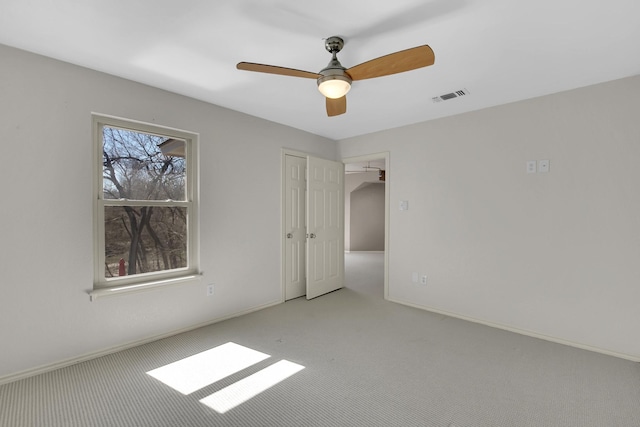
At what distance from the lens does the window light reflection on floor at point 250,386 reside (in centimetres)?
186

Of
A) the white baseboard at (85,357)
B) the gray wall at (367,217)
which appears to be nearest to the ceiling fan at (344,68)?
the white baseboard at (85,357)

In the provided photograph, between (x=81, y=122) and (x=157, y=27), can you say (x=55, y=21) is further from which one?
(x=81, y=122)

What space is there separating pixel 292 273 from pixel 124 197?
223 centimetres

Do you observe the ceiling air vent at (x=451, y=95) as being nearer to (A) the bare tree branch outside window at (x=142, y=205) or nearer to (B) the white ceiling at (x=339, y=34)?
(B) the white ceiling at (x=339, y=34)

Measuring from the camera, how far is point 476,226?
3252 millimetres

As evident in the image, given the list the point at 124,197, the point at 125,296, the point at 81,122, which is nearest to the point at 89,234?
the point at 124,197

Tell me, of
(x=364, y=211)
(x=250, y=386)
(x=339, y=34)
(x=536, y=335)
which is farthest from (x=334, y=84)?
(x=364, y=211)

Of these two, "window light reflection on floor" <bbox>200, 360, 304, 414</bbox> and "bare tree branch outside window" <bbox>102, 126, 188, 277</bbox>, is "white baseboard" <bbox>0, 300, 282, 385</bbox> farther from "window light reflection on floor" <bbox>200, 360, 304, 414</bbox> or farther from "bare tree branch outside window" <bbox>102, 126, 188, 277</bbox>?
"window light reflection on floor" <bbox>200, 360, 304, 414</bbox>

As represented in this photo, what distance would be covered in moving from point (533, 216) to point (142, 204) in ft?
12.5

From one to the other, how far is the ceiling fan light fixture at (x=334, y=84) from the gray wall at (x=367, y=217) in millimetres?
7056

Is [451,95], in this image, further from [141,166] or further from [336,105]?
[141,166]

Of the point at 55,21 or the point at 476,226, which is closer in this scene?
the point at 55,21

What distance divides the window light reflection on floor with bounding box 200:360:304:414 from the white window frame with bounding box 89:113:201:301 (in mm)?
1260

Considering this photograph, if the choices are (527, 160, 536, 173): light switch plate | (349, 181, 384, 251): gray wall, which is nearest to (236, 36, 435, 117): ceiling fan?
(527, 160, 536, 173): light switch plate
